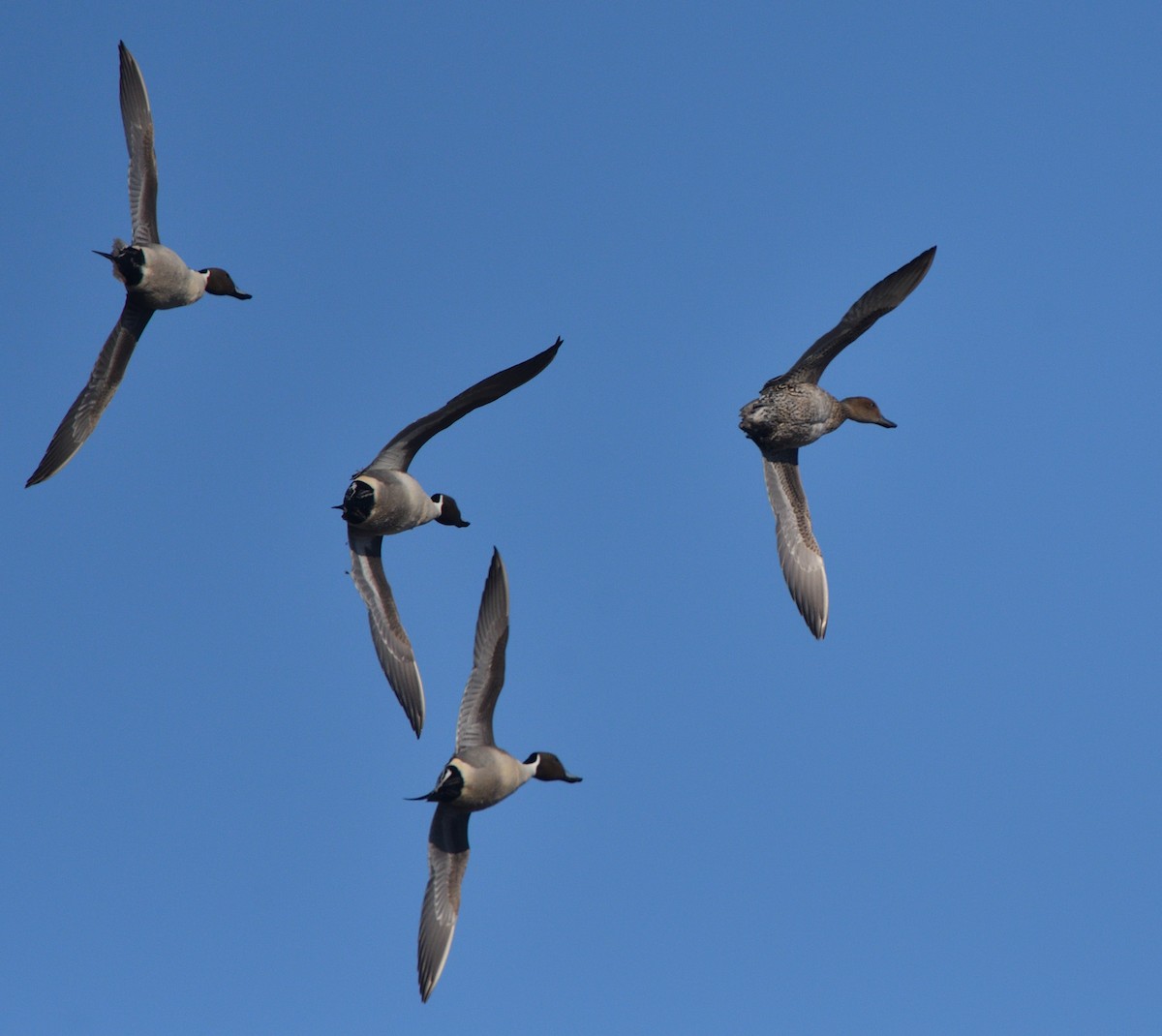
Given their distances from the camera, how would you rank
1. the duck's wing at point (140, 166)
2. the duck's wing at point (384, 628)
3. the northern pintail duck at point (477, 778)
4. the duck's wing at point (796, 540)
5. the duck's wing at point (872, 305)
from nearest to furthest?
the northern pintail duck at point (477, 778), the duck's wing at point (872, 305), the duck's wing at point (384, 628), the duck's wing at point (140, 166), the duck's wing at point (796, 540)

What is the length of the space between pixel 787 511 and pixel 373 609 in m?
5.40

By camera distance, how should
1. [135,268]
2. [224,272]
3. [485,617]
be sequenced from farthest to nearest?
[224,272]
[135,268]
[485,617]

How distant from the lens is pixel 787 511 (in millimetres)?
20719

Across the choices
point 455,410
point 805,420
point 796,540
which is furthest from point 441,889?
point 805,420

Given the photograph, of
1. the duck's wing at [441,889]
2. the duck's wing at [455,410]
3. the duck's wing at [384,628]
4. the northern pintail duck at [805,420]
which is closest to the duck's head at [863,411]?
the northern pintail duck at [805,420]

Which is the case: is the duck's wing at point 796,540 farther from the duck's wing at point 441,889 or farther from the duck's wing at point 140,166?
the duck's wing at point 140,166

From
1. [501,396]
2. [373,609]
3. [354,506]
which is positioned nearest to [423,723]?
[373,609]

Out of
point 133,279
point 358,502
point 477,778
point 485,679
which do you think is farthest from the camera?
point 133,279

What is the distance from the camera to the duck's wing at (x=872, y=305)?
18.6m

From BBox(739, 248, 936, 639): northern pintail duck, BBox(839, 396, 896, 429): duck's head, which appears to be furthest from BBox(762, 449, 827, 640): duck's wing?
BBox(839, 396, 896, 429): duck's head

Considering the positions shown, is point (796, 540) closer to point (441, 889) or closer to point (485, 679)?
point (485, 679)

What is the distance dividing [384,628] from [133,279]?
522 cm

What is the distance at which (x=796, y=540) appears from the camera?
20734 millimetres

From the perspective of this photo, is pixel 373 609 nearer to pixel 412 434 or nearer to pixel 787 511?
pixel 412 434
